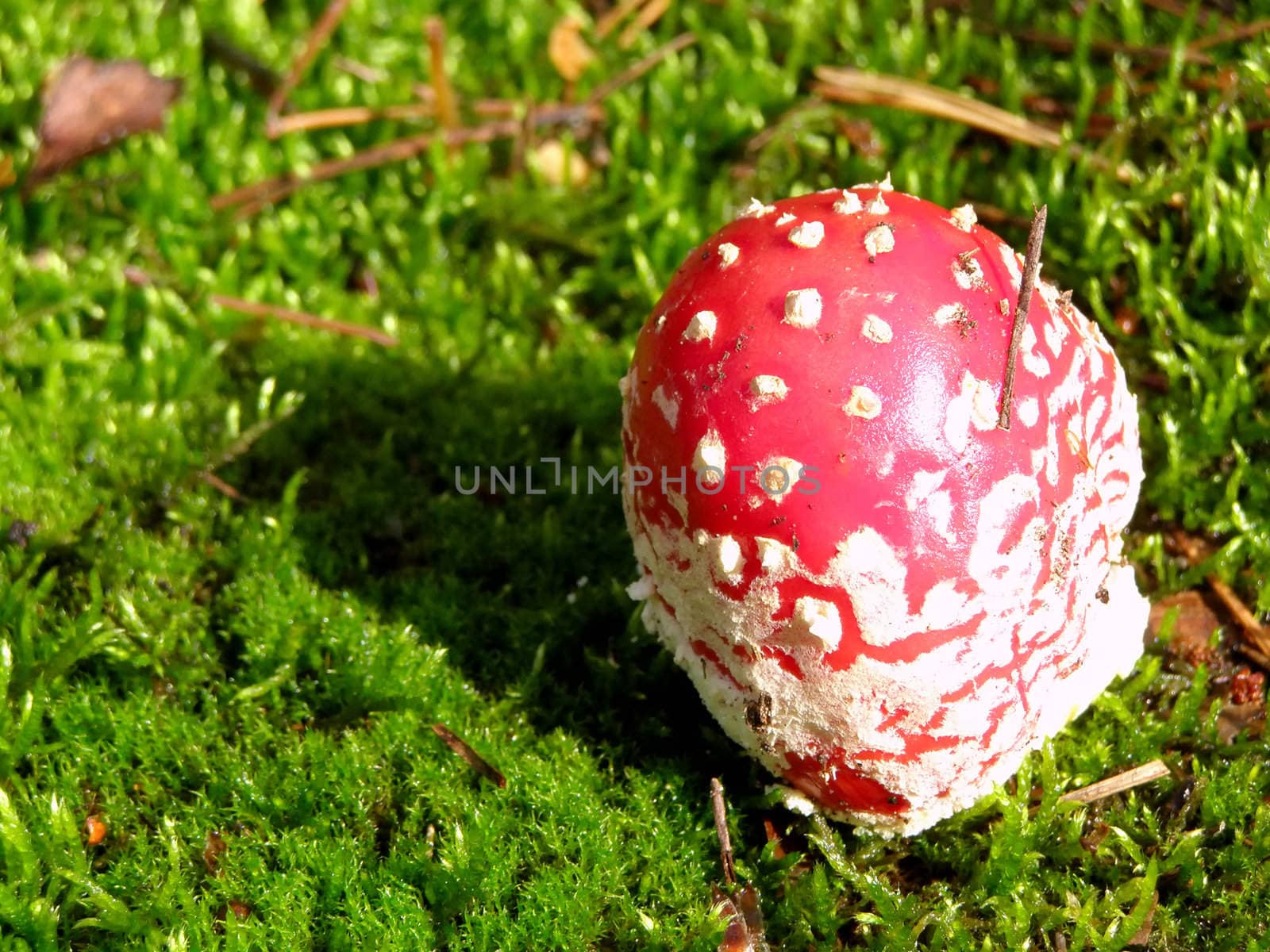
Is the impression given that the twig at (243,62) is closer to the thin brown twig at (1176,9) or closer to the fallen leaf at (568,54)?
the fallen leaf at (568,54)

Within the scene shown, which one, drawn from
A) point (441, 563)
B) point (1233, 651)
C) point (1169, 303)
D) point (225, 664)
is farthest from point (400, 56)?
point (1233, 651)

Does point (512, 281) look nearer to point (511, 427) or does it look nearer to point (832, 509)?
point (511, 427)

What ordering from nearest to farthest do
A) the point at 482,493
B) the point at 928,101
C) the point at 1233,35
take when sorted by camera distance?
the point at 482,493 < the point at 1233,35 < the point at 928,101

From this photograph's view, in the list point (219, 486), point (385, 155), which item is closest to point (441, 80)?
point (385, 155)

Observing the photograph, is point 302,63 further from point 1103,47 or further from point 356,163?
point 1103,47

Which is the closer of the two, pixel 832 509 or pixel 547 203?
pixel 832 509

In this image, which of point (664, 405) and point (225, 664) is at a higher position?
point (664, 405)
